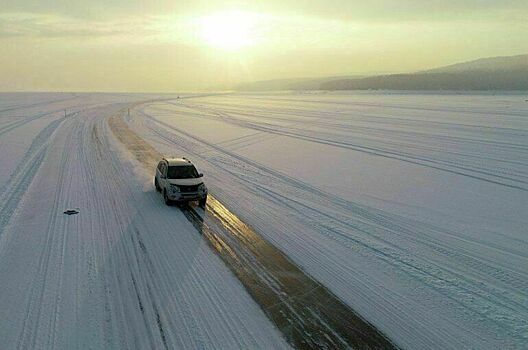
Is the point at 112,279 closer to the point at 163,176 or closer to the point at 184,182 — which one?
the point at 184,182

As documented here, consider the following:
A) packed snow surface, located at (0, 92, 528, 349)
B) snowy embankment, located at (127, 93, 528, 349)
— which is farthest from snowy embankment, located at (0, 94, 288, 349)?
snowy embankment, located at (127, 93, 528, 349)

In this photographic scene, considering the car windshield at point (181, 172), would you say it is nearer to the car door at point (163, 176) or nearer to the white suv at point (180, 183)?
the white suv at point (180, 183)

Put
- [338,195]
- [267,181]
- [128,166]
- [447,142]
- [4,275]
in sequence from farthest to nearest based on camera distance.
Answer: [447,142] → [128,166] → [267,181] → [338,195] → [4,275]

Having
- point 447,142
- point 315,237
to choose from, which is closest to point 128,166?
point 315,237

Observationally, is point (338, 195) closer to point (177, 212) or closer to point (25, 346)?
point (177, 212)

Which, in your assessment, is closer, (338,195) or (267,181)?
(338,195)

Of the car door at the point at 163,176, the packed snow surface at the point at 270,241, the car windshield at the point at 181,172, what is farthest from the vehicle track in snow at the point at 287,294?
the car door at the point at 163,176

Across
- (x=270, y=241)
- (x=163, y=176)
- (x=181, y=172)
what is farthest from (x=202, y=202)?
(x=270, y=241)
